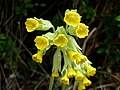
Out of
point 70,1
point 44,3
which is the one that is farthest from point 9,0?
point 70,1

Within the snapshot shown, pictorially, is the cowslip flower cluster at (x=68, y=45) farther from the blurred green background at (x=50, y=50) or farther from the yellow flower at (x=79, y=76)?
the blurred green background at (x=50, y=50)

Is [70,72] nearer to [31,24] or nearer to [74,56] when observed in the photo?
[74,56]

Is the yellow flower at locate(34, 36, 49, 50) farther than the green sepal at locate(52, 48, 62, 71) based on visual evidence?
No

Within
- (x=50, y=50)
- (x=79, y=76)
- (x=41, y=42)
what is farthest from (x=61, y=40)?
(x=50, y=50)

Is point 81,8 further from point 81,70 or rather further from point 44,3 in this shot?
point 81,70

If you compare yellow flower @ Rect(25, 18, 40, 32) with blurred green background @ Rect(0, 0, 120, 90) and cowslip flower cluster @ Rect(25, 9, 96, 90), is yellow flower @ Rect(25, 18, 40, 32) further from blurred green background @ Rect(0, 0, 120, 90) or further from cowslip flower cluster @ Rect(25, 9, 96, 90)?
blurred green background @ Rect(0, 0, 120, 90)

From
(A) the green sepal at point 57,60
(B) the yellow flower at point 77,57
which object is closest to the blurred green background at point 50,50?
(A) the green sepal at point 57,60

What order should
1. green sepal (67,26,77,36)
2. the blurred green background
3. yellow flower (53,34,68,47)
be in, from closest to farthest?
yellow flower (53,34,68,47), green sepal (67,26,77,36), the blurred green background

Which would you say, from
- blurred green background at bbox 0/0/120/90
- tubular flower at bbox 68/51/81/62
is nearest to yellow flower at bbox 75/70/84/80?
tubular flower at bbox 68/51/81/62
